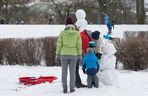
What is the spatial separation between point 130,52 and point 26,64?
3.81 metres

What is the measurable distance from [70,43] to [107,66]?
56.5 inches

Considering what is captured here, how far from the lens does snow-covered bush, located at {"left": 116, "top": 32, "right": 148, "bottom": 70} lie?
15570mm

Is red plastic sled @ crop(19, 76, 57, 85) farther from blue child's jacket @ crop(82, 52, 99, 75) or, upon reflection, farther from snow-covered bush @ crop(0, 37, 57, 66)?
snow-covered bush @ crop(0, 37, 57, 66)

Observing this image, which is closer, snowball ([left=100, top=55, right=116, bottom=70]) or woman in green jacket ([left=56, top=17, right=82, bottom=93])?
woman in green jacket ([left=56, top=17, right=82, bottom=93])

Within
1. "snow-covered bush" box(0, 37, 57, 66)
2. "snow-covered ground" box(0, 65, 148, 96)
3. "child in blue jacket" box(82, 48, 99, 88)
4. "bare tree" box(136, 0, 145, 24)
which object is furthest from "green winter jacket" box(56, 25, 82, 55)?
"bare tree" box(136, 0, 145, 24)

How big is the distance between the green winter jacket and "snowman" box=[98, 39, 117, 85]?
1.16 meters

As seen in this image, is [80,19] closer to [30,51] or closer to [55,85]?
[55,85]

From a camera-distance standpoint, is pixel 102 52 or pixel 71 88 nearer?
pixel 71 88

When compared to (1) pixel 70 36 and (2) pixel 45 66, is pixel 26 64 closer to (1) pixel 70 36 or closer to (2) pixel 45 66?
(2) pixel 45 66

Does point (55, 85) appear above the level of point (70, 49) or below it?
below

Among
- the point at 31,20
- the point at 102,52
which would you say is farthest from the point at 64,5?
the point at 102,52

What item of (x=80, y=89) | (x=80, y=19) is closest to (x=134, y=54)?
(x=80, y=19)

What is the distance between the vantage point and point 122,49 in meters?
16.0

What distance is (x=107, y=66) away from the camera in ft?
38.4
